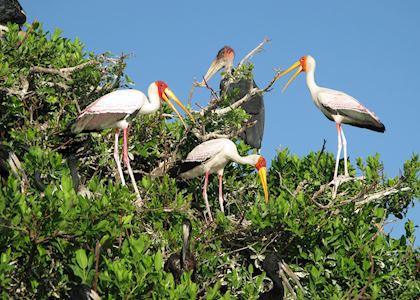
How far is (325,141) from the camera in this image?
9805mm

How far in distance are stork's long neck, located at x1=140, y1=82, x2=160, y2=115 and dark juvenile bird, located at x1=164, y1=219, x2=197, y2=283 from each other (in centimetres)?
237

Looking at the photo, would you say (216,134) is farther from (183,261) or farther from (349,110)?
(183,261)

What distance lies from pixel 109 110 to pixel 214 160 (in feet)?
4.42

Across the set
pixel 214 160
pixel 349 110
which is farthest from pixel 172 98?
pixel 349 110

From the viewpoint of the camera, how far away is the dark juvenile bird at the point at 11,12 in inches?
512

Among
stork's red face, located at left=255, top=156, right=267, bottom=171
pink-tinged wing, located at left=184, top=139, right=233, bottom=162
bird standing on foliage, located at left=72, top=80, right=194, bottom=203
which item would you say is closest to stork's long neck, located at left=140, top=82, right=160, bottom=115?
bird standing on foliage, located at left=72, top=80, right=194, bottom=203

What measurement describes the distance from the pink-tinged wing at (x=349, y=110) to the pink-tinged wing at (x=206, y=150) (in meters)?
1.33

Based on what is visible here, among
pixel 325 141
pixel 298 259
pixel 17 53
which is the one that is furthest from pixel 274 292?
pixel 17 53

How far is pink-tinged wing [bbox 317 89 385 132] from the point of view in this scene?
1116 cm

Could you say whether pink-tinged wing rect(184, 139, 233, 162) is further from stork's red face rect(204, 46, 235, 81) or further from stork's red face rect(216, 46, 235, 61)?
stork's red face rect(216, 46, 235, 61)

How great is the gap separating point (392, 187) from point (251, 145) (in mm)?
2988

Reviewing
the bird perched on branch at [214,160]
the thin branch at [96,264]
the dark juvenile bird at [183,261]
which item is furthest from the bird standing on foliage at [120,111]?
the thin branch at [96,264]

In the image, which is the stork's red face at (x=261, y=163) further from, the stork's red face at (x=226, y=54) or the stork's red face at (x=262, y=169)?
the stork's red face at (x=226, y=54)

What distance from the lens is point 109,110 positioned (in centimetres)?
1023
